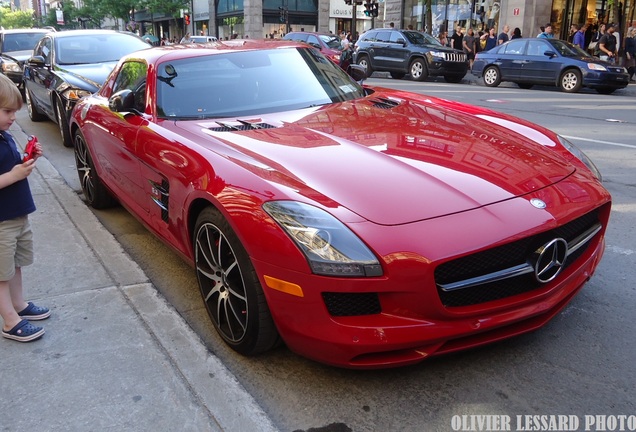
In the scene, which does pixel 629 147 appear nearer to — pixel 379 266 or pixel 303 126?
pixel 303 126

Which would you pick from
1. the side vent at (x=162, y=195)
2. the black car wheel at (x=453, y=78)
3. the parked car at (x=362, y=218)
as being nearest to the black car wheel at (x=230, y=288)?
the parked car at (x=362, y=218)

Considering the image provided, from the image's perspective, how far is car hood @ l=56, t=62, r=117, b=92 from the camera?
7664mm

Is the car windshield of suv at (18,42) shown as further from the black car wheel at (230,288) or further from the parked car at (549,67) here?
the black car wheel at (230,288)

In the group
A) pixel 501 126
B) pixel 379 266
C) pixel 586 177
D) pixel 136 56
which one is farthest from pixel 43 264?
pixel 586 177

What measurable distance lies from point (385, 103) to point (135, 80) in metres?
1.94

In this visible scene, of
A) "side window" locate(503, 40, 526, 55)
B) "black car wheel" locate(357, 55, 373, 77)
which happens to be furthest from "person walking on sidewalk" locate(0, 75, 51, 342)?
"black car wheel" locate(357, 55, 373, 77)

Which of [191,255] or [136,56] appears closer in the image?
[191,255]

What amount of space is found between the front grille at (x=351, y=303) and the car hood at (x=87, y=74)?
6.22 m

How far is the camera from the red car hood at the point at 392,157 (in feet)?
8.43

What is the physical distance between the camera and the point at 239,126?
11.6 ft

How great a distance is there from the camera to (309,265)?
2369mm

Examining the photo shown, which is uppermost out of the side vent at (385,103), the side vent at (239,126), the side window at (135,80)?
the side window at (135,80)

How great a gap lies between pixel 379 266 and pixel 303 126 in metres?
1.44

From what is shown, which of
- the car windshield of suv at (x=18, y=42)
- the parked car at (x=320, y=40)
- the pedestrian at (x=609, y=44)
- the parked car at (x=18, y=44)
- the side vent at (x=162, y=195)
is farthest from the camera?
the parked car at (x=320, y=40)
